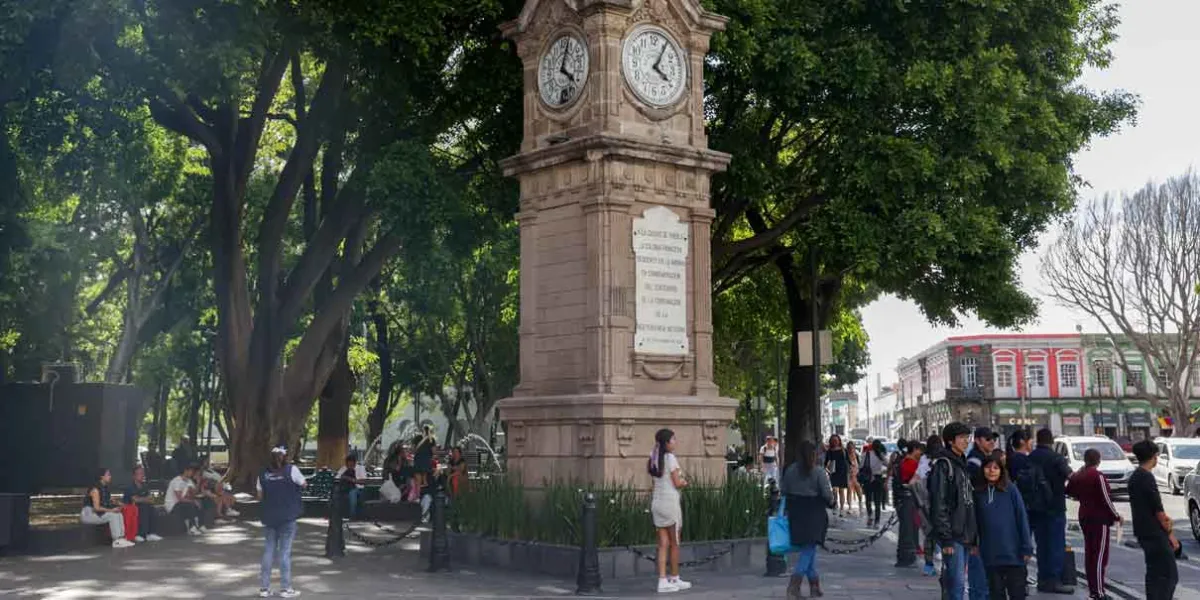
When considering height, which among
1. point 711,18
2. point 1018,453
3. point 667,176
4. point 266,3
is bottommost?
point 1018,453

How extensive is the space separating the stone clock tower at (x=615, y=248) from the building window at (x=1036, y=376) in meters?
91.4

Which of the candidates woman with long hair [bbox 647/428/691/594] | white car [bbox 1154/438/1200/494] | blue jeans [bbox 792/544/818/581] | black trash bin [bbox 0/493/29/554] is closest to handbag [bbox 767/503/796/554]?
blue jeans [bbox 792/544/818/581]

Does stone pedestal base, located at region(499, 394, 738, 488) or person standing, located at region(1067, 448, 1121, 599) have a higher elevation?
stone pedestal base, located at region(499, 394, 738, 488)

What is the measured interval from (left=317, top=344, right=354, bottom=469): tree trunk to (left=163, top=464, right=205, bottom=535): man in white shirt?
1196cm

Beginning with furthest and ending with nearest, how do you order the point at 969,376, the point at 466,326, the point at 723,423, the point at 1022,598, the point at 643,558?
1. the point at 969,376
2. the point at 466,326
3. the point at 723,423
4. the point at 643,558
5. the point at 1022,598

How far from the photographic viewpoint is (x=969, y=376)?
107 meters

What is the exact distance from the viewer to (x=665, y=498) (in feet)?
44.6

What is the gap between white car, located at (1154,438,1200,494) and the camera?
35.7 m

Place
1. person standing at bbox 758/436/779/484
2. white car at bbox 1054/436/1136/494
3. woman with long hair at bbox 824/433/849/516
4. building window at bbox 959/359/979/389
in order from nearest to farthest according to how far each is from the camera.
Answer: woman with long hair at bbox 824/433/849/516 → person standing at bbox 758/436/779/484 → white car at bbox 1054/436/1136/494 → building window at bbox 959/359/979/389

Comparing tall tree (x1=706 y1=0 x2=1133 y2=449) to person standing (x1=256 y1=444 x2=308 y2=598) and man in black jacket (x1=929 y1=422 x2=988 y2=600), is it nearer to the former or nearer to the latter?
person standing (x1=256 y1=444 x2=308 y2=598)

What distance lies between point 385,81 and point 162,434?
37589mm

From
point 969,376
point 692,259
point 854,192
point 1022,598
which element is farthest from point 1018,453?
point 969,376

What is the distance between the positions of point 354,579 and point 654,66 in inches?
314

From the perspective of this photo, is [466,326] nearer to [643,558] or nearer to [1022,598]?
[643,558]
